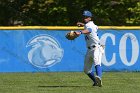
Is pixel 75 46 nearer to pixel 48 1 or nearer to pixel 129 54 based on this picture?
pixel 129 54

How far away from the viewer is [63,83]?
590 inches

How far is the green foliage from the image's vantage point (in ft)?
85.6

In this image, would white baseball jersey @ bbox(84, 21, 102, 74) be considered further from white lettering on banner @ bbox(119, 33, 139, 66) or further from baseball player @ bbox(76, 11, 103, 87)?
white lettering on banner @ bbox(119, 33, 139, 66)

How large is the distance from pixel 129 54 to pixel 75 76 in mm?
3080

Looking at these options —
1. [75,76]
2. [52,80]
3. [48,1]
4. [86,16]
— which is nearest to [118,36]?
[75,76]

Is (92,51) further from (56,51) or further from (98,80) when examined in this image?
(56,51)

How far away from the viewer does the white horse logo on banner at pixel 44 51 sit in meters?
19.0

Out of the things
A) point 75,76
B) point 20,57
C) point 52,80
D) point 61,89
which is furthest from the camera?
point 20,57

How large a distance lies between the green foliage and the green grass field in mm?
7731

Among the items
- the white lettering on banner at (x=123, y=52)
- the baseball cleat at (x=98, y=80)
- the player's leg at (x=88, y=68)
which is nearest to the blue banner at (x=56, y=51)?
the white lettering on banner at (x=123, y=52)

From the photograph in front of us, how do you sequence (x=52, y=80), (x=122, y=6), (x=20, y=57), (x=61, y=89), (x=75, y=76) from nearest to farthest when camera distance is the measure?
(x=61, y=89), (x=52, y=80), (x=75, y=76), (x=20, y=57), (x=122, y=6)

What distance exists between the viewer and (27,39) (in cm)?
1906

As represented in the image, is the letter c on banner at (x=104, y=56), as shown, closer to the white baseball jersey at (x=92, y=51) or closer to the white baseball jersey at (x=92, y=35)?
the white baseball jersey at (x=92, y=51)

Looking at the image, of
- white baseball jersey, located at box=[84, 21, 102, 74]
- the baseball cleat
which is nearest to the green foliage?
white baseball jersey, located at box=[84, 21, 102, 74]
